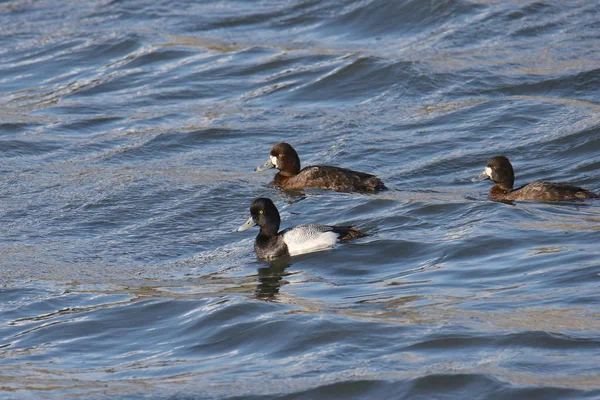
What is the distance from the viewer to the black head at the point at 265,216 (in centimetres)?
1109

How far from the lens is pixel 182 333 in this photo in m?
8.84

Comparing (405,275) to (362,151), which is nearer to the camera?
(405,275)

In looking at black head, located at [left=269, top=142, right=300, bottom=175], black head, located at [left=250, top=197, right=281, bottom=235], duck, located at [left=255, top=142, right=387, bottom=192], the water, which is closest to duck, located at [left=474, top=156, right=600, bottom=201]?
the water

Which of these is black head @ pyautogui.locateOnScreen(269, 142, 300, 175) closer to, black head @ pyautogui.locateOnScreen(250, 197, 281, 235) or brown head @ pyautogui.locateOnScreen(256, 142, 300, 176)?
brown head @ pyautogui.locateOnScreen(256, 142, 300, 176)

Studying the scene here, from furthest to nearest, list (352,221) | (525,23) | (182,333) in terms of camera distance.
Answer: (525,23) → (352,221) → (182,333)

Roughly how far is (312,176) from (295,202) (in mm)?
399

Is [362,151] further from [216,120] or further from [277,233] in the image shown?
[277,233]

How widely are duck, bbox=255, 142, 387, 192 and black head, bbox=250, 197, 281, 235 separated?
6.54ft

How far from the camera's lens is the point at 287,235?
36.1ft

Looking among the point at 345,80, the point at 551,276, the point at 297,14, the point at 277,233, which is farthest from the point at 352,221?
the point at 297,14

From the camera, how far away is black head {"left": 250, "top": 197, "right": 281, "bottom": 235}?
36.4ft

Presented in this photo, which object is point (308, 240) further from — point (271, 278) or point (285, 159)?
point (285, 159)

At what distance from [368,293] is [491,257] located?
142 centimetres

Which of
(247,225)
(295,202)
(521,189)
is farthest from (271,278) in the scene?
(521,189)
